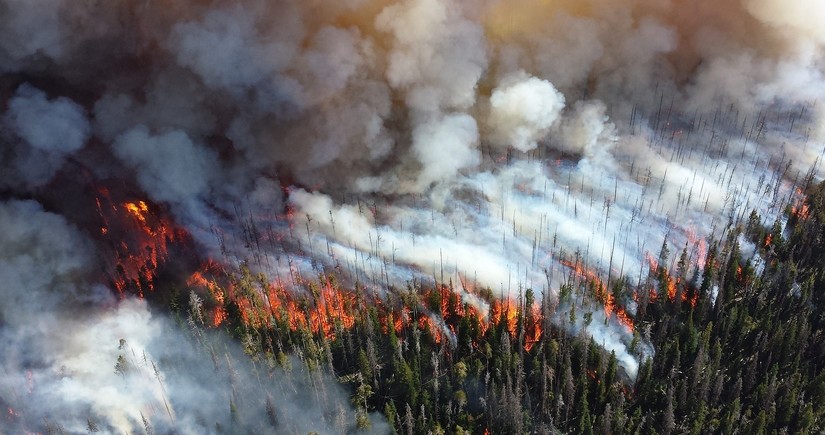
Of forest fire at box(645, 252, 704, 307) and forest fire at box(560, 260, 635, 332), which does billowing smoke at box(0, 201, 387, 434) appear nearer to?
forest fire at box(560, 260, 635, 332)

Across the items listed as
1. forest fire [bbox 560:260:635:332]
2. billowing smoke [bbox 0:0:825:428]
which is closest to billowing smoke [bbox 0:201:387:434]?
billowing smoke [bbox 0:0:825:428]

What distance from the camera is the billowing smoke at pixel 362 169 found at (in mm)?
76438

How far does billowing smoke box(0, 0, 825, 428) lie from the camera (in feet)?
251

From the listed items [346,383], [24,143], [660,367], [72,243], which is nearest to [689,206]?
[660,367]

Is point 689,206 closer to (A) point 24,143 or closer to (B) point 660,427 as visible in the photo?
(B) point 660,427

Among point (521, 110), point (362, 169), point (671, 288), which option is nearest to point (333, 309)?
point (362, 169)

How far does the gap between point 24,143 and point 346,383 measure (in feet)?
159

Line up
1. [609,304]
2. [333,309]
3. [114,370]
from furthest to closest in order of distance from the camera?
[609,304] → [333,309] → [114,370]

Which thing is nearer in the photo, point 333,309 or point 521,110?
point 333,309

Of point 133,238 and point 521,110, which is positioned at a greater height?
point 521,110

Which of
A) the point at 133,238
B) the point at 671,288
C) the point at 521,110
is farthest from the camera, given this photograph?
the point at 521,110

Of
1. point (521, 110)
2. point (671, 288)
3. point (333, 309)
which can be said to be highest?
point (521, 110)

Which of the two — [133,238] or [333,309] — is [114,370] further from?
[333,309]

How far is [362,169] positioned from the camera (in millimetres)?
89250
